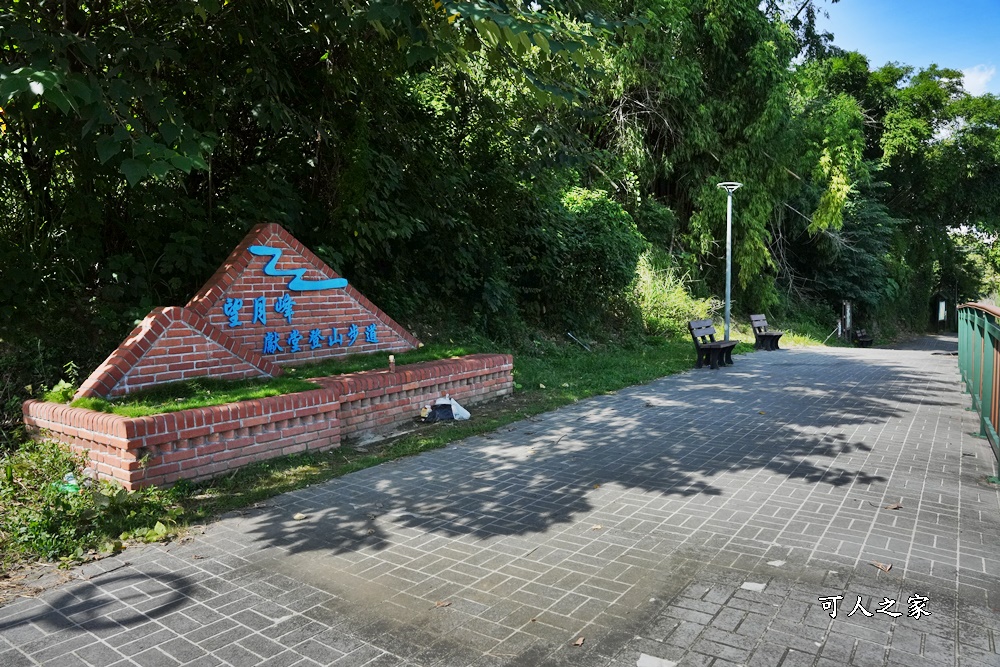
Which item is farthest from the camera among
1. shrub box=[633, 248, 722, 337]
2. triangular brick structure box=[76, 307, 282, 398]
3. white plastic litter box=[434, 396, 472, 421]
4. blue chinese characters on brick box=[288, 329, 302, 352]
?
shrub box=[633, 248, 722, 337]

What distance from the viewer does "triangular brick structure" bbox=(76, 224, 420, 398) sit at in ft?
20.3

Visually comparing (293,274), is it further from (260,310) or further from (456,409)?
(456,409)

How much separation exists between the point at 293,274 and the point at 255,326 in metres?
0.73

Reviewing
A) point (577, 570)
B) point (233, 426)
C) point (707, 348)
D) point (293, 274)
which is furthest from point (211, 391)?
point (707, 348)

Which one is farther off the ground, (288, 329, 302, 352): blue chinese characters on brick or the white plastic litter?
(288, 329, 302, 352): blue chinese characters on brick

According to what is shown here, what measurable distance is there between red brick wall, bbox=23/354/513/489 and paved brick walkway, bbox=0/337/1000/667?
2.47 ft

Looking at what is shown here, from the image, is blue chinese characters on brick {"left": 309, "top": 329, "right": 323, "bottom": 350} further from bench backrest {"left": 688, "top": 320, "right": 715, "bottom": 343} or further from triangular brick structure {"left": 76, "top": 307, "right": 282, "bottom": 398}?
bench backrest {"left": 688, "top": 320, "right": 715, "bottom": 343}

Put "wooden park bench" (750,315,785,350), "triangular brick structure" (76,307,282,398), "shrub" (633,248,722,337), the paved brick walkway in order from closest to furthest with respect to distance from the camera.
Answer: the paved brick walkway < "triangular brick structure" (76,307,282,398) < "shrub" (633,248,722,337) < "wooden park bench" (750,315,785,350)

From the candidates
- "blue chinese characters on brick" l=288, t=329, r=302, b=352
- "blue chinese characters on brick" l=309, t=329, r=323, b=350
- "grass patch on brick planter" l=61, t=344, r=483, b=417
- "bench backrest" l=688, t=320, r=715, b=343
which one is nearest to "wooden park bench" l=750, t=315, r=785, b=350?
"bench backrest" l=688, t=320, r=715, b=343

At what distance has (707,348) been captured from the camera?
1327 cm

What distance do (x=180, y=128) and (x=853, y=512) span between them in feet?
20.4

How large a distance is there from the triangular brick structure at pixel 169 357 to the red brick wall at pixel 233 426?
0.43 meters

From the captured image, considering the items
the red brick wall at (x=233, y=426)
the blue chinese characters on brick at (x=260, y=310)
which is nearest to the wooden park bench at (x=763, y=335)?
the red brick wall at (x=233, y=426)

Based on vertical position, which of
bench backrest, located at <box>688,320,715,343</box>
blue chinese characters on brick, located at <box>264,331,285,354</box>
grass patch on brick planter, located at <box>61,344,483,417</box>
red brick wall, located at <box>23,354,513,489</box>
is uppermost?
blue chinese characters on brick, located at <box>264,331,285,354</box>
